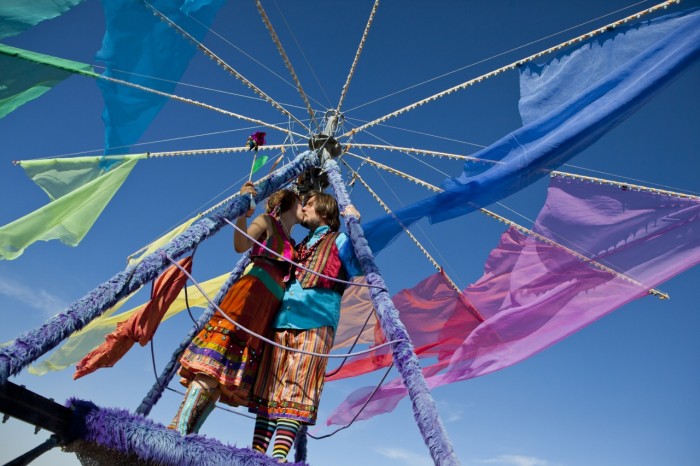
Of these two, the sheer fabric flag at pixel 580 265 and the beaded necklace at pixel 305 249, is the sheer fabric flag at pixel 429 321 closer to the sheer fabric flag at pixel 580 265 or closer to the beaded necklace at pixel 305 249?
the sheer fabric flag at pixel 580 265

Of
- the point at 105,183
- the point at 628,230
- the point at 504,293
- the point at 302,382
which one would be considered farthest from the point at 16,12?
the point at 628,230

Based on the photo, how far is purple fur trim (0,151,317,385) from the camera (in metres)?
2.79

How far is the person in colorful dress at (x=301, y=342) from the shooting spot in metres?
3.69

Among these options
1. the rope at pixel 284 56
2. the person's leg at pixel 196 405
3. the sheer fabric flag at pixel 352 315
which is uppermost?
the rope at pixel 284 56

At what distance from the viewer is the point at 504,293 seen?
4.80m

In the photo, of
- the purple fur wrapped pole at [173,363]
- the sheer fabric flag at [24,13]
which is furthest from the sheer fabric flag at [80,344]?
the sheer fabric flag at [24,13]

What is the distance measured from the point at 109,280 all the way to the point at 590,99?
153 inches

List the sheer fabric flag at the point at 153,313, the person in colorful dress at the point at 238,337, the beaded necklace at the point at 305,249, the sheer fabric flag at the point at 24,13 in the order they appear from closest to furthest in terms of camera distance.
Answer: the person in colorful dress at the point at 238,337 → the sheer fabric flag at the point at 153,313 → the sheer fabric flag at the point at 24,13 → the beaded necklace at the point at 305,249

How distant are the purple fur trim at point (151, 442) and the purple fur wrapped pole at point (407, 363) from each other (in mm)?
915

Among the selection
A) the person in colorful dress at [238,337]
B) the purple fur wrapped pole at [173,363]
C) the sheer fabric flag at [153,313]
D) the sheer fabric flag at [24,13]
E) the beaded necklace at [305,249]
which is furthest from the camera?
the purple fur wrapped pole at [173,363]

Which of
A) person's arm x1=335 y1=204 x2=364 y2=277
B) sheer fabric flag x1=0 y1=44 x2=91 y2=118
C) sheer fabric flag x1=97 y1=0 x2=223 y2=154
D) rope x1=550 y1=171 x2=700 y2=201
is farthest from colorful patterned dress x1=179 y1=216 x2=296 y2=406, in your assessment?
sheer fabric flag x1=0 y1=44 x2=91 y2=118

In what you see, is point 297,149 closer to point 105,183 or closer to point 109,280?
point 105,183

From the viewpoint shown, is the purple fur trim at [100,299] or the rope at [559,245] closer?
the purple fur trim at [100,299]

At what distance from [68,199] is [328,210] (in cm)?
277
